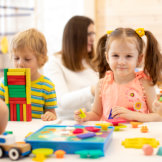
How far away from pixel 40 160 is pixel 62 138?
108 millimetres

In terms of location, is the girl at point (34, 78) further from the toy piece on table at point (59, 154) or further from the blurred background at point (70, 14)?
the blurred background at point (70, 14)

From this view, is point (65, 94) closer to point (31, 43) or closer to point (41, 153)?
point (31, 43)

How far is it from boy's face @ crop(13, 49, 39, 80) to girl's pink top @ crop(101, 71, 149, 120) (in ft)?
1.13

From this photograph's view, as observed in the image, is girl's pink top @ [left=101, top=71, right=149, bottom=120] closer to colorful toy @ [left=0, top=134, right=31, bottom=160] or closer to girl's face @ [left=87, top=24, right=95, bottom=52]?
colorful toy @ [left=0, top=134, right=31, bottom=160]

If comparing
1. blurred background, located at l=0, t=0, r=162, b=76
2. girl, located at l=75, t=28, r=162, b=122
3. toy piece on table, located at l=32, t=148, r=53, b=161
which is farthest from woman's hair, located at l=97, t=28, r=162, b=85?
blurred background, located at l=0, t=0, r=162, b=76

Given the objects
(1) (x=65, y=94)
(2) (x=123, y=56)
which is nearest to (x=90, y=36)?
(1) (x=65, y=94)

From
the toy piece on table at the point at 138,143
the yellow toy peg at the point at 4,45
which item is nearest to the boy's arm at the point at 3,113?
the toy piece on table at the point at 138,143

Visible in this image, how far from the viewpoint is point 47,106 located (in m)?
1.46

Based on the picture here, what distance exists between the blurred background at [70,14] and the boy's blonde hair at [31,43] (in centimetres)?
119

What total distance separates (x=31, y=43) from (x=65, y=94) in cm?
52

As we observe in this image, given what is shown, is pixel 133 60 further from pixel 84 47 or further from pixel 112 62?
pixel 84 47

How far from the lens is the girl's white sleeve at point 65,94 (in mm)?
1744

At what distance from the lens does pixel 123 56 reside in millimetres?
1290

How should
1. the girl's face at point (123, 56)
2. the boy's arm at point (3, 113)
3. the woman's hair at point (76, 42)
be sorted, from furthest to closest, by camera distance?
the woman's hair at point (76, 42), the girl's face at point (123, 56), the boy's arm at point (3, 113)
